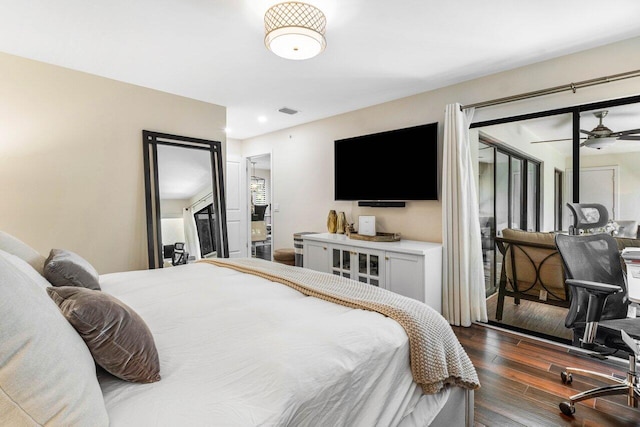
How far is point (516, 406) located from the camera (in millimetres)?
1927

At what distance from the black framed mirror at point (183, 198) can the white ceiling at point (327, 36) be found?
690mm

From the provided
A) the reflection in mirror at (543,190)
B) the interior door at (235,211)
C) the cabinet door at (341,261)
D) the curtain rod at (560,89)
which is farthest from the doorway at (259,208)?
the curtain rod at (560,89)

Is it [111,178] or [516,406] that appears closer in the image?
[516,406]

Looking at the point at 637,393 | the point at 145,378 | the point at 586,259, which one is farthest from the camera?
the point at 586,259

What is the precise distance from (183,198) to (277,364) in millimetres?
3059

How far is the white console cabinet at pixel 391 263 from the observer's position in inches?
122

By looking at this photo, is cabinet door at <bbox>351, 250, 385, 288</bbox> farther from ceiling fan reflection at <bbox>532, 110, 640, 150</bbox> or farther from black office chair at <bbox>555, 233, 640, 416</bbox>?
ceiling fan reflection at <bbox>532, 110, 640, 150</bbox>

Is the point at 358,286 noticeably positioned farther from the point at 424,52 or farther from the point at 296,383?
the point at 424,52

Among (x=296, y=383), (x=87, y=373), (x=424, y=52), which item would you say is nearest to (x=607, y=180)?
(x=424, y=52)

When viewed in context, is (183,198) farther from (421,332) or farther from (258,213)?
(258,213)

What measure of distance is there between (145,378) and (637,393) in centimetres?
254

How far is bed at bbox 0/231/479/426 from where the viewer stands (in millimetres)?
875

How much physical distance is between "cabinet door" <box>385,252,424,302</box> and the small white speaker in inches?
23.3

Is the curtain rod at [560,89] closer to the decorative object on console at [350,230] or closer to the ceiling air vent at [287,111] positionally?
the decorative object on console at [350,230]
